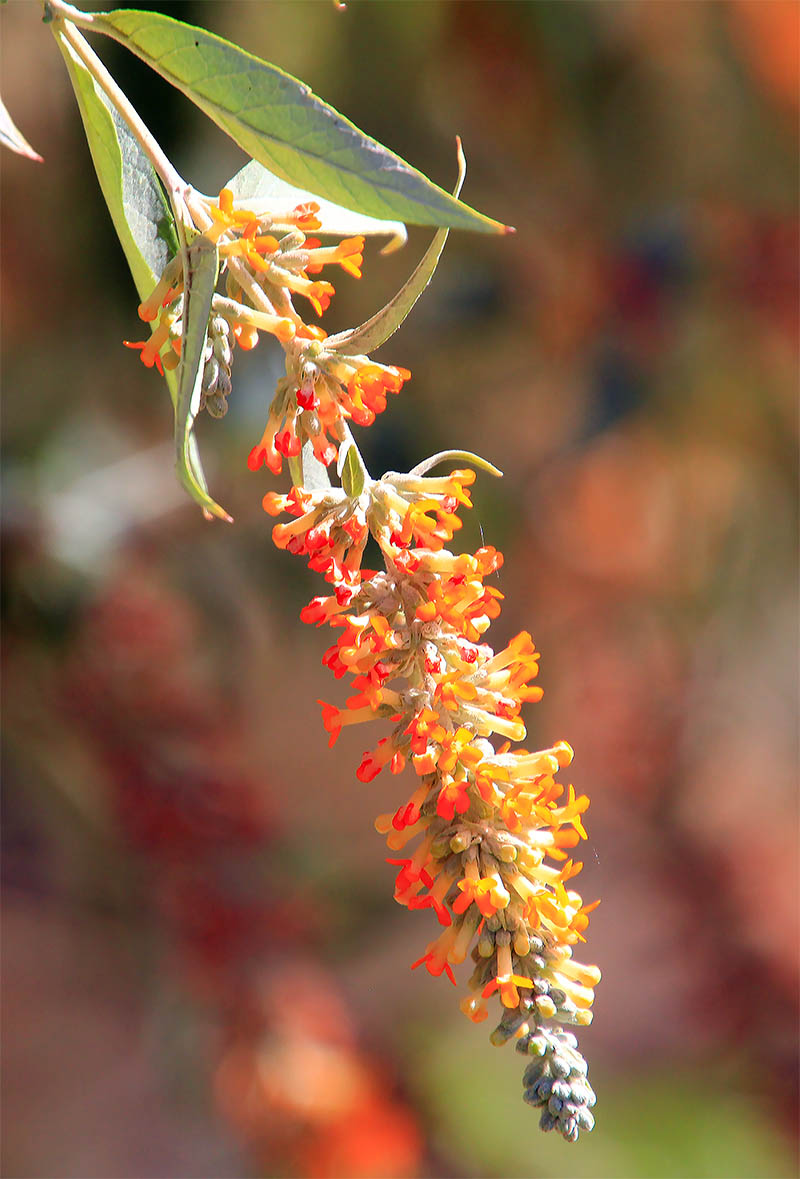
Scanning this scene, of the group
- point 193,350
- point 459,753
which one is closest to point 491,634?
point 459,753

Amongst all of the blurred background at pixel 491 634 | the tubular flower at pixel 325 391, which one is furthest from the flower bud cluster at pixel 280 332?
the blurred background at pixel 491 634

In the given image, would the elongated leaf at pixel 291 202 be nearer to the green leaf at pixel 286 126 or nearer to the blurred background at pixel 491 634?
the green leaf at pixel 286 126

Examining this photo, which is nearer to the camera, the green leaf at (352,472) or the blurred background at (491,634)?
the green leaf at (352,472)

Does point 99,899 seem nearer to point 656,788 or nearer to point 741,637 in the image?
point 656,788

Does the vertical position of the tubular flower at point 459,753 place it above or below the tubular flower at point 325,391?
below

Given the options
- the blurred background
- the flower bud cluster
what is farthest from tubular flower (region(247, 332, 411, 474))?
the blurred background

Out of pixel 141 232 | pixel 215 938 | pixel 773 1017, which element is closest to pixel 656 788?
pixel 773 1017
